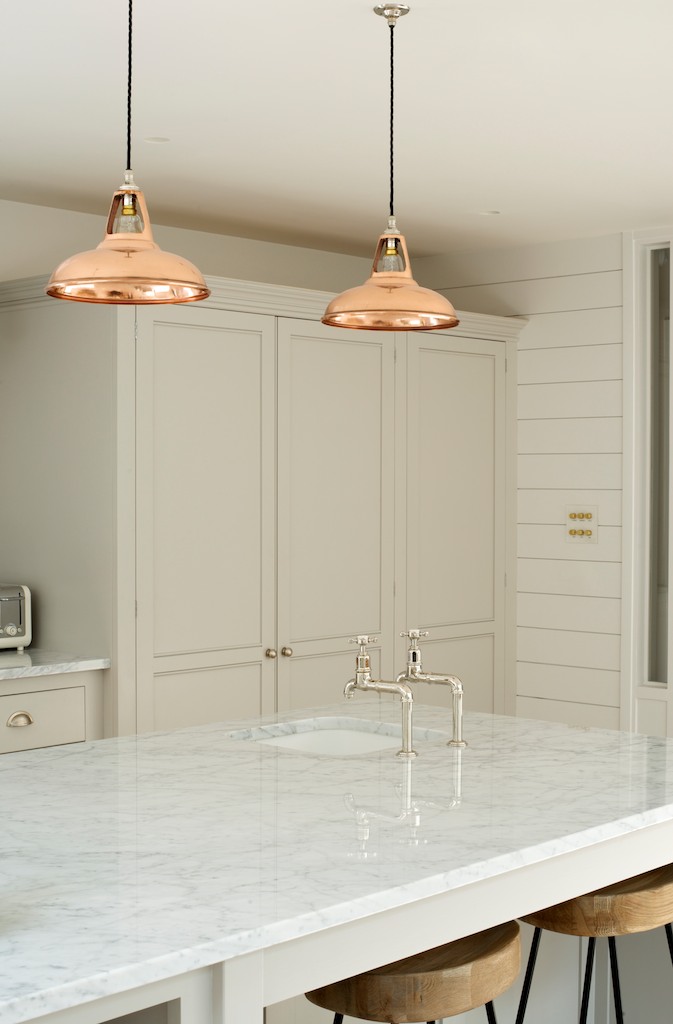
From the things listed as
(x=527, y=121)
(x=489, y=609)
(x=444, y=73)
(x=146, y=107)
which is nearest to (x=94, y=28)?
(x=146, y=107)

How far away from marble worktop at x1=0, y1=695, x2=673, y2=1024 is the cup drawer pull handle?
1.04m

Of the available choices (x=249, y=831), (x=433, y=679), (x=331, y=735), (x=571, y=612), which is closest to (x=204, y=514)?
(x=331, y=735)

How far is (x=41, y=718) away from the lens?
3777 mm

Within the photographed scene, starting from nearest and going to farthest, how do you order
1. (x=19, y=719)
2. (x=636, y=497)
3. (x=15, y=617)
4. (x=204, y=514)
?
(x=19, y=719) < (x=15, y=617) < (x=204, y=514) < (x=636, y=497)

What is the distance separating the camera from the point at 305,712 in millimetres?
3150

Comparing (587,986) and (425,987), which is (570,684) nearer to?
(587,986)

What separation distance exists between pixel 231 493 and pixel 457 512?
1229 millimetres

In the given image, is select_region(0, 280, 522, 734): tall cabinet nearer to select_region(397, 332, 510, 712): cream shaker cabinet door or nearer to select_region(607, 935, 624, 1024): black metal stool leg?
select_region(397, 332, 510, 712): cream shaker cabinet door

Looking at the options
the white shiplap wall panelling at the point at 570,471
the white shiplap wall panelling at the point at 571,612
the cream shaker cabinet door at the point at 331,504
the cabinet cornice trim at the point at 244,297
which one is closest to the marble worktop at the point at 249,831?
the cream shaker cabinet door at the point at 331,504

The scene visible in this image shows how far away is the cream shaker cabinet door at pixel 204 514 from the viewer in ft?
13.0

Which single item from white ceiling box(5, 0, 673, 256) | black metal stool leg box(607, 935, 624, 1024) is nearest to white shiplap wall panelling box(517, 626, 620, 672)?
white ceiling box(5, 0, 673, 256)

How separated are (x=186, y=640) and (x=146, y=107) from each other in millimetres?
1745

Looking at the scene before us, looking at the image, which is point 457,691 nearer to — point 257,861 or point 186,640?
point 257,861

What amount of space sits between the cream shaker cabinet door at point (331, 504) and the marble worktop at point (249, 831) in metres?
1.51
